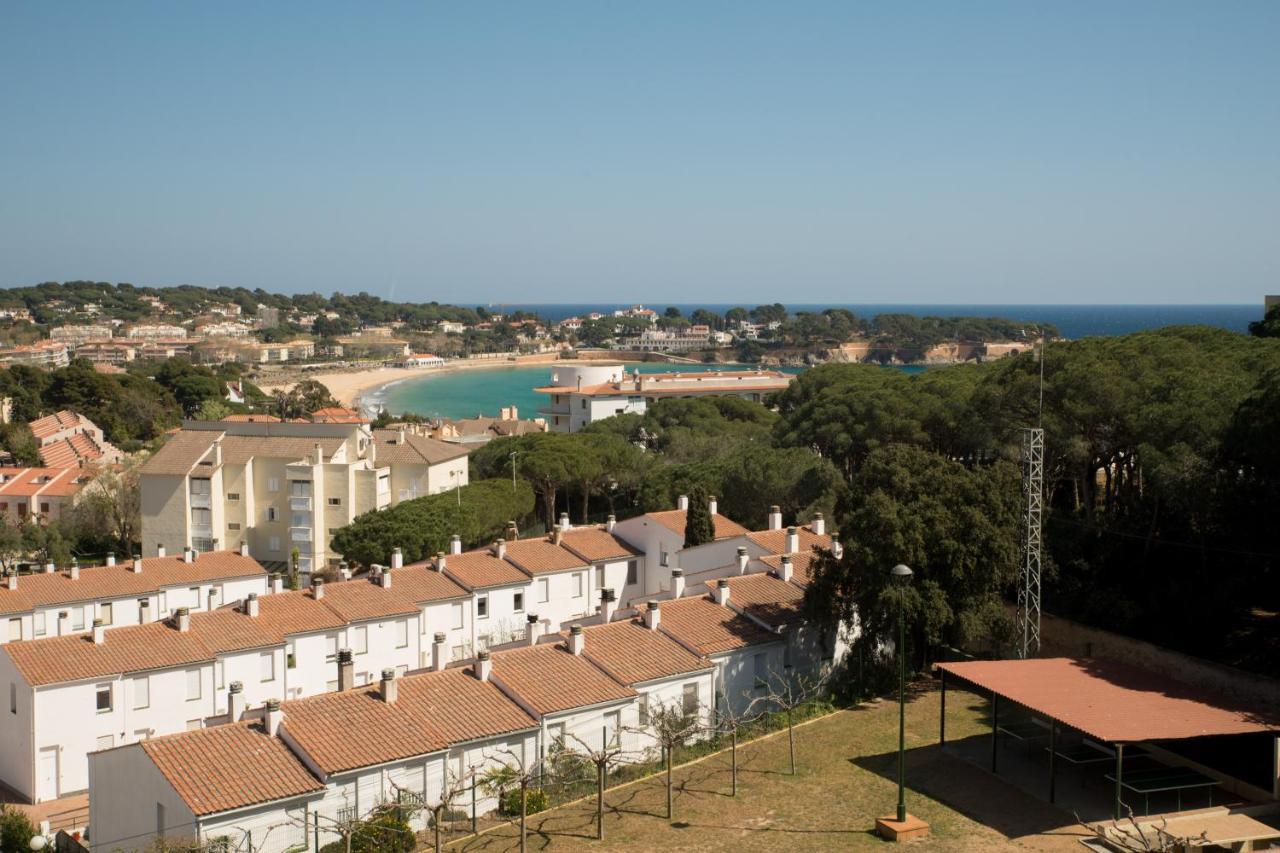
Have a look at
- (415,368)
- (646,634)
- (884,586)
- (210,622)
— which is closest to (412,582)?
(210,622)

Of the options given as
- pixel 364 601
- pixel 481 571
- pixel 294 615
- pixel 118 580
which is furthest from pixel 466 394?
pixel 294 615

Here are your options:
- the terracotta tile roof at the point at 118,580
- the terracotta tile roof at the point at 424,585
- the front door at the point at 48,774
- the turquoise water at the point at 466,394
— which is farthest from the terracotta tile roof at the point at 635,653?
the turquoise water at the point at 466,394

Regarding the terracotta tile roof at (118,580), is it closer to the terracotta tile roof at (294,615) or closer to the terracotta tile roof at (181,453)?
the terracotta tile roof at (294,615)

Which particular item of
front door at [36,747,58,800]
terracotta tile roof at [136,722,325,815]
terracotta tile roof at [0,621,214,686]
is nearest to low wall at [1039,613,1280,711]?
terracotta tile roof at [136,722,325,815]

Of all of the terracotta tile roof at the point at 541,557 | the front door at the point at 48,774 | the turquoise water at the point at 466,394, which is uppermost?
the terracotta tile roof at the point at 541,557

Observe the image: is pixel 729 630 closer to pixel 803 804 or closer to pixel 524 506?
pixel 803 804

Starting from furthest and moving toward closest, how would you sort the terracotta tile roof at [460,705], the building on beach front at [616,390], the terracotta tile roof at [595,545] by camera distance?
the building on beach front at [616,390]
the terracotta tile roof at [595,545]
the terracotta tile roof at [460,705]
